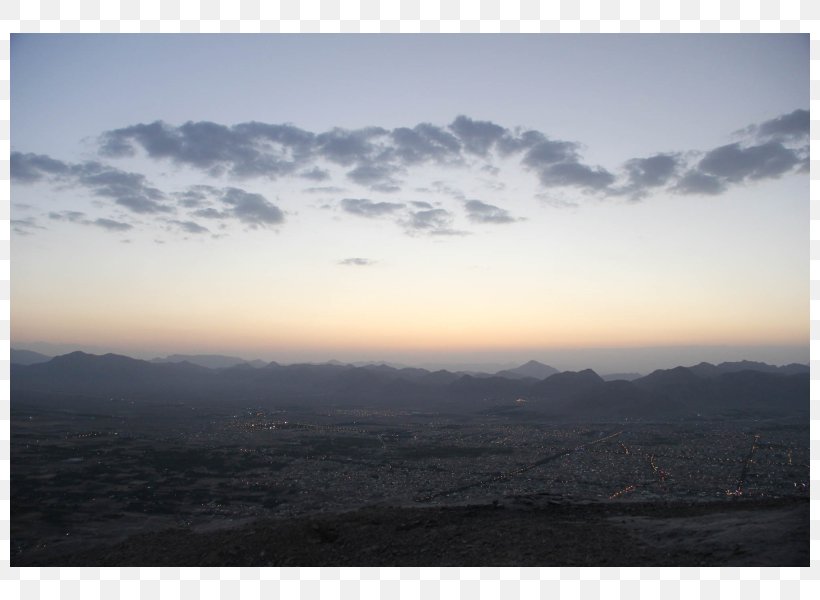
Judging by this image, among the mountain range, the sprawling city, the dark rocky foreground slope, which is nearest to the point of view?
the dark rocky foreground slope

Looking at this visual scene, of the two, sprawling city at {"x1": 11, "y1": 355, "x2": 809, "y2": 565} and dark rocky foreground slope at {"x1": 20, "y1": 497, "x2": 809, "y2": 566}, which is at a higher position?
dark rocky foreground slope at {"x1": 20, "y1": 497, "x2": 809, "y2": 566}

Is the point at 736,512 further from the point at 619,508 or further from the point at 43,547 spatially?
the point at 43,547

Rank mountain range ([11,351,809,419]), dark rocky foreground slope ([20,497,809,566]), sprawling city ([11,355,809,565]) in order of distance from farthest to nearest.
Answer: mountain range ([11,351,809,419]) → sprawling city ([11,355,809,565]) → dark rocky foreground slope ([20,497,809,566])

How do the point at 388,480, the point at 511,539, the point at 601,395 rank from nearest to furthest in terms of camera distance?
the point at 511,539 → the point at 388,480 → the point at 601,395

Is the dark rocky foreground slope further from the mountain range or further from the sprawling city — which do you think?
the mountain range

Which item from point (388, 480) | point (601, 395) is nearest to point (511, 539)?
point (388, 480)

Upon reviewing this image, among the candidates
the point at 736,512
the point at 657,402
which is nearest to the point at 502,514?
the point at 736,512

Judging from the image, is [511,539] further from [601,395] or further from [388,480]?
[601,395]

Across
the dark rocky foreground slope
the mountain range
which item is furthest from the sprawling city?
the mountain range

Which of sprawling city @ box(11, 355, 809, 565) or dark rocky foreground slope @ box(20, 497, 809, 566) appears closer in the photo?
dark rocky foreground slope @ box(20, 497, 809, 566)

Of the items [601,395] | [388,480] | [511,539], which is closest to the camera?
[511,539]
